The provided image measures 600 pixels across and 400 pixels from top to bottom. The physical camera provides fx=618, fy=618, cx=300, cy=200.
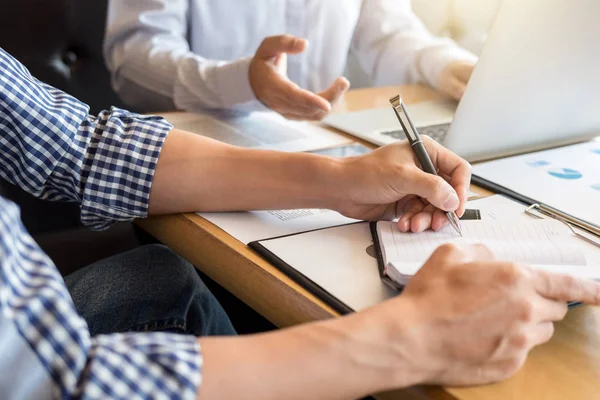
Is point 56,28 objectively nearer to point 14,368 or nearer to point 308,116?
point 308,116

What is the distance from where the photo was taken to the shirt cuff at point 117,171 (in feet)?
2.34

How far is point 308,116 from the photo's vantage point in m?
1.00

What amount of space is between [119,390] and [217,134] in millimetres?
607

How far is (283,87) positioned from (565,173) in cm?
44

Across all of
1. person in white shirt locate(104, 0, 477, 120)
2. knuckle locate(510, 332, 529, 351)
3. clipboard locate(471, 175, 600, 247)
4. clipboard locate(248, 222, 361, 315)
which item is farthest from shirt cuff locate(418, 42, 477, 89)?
knuckle locate(510, 332, 529, 351)

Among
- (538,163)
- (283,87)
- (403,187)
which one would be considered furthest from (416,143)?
(283,87)

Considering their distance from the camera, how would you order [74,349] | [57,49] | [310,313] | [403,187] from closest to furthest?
[74,349] → [310,313] → [403,187] → [57,49]

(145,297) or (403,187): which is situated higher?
(403,187)

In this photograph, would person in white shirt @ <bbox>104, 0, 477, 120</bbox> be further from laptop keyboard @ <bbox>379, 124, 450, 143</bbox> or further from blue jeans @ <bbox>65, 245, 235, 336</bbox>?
blue jeans @ <bbox>65, 245, 235, 336</bbox>

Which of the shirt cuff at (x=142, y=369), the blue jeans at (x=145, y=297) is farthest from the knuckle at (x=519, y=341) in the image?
the blue jeans at (x=145, y=297)

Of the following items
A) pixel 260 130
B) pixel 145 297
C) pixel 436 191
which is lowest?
pixel 145 297

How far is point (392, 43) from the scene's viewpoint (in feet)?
4.91

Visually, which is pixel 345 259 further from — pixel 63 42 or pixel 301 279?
pixel 63 42

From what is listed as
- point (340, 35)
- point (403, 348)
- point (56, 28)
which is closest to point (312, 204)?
point (403, 348)
